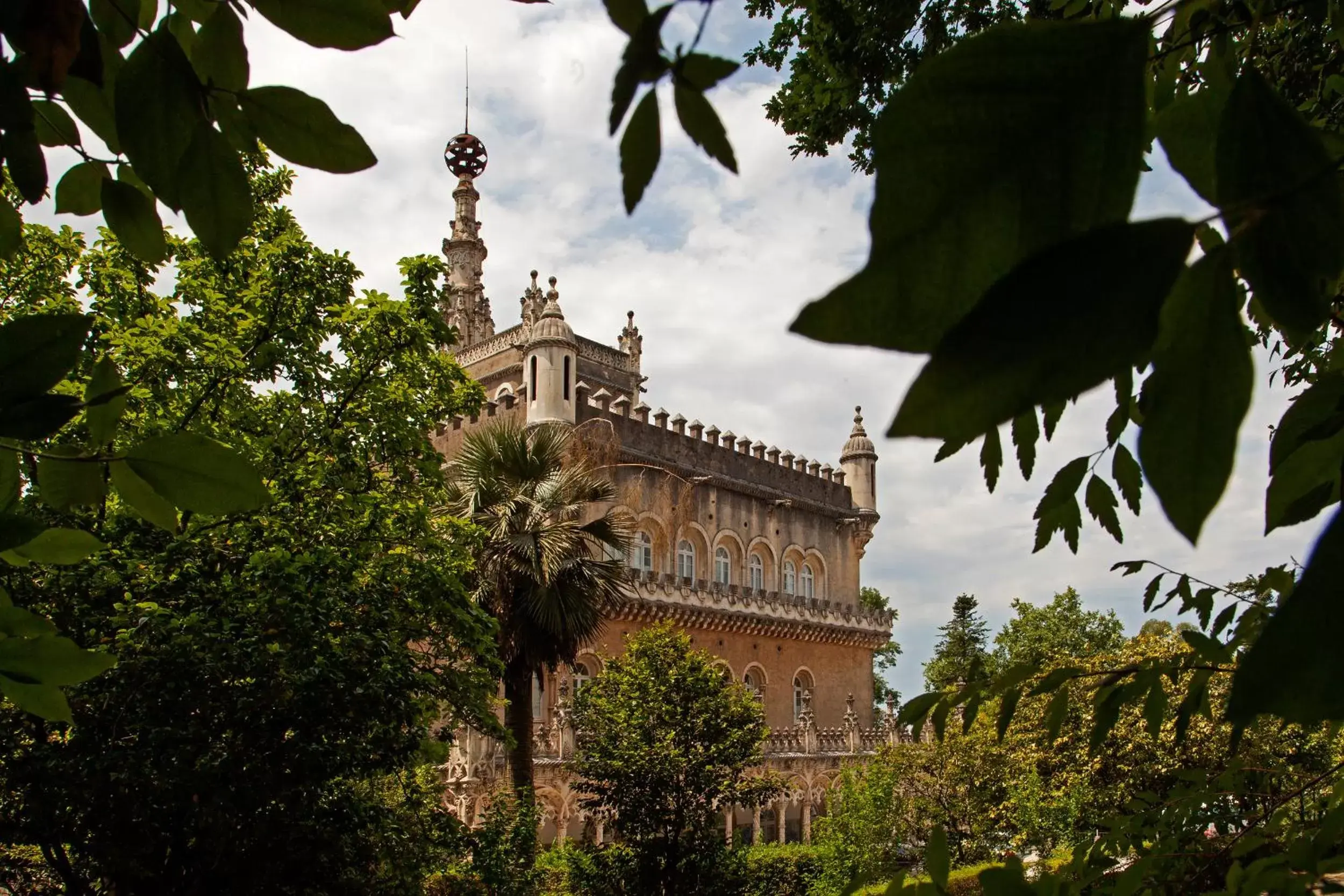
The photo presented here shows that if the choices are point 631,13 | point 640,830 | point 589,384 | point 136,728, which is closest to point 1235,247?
point 631,13

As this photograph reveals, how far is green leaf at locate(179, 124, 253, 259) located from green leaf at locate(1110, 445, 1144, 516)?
104cm

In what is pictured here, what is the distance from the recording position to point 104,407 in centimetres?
96

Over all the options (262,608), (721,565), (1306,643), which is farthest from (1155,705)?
(721,565)

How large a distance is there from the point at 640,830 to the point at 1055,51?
39.1 ft

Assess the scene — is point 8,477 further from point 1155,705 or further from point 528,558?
point 528,558

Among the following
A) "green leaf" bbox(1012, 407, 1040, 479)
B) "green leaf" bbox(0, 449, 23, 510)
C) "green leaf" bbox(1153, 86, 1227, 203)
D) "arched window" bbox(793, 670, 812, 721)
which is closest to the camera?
"green leaf" bbox(1153, 86, 1227, 203)

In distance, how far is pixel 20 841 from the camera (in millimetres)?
6844

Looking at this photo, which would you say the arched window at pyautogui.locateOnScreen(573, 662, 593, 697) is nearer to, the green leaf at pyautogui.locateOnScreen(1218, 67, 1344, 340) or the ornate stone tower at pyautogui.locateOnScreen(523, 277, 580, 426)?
the ornate stone tower at pyautogui.locateOnScreen(523, 277, 580, 426)

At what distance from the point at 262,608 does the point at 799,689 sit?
723 inches

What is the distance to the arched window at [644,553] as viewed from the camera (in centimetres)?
2088

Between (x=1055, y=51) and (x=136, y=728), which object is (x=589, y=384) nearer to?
(x=136, y=728)

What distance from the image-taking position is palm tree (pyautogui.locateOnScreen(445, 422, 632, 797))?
1100cm

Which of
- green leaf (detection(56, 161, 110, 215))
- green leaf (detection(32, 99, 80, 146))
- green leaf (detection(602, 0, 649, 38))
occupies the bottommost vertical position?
green leaf (detection(602, 0, 649, 38))

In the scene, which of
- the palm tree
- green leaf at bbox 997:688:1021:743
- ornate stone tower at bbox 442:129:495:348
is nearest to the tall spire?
Answer: ornate stone tower at bbox 442:129:495:348
